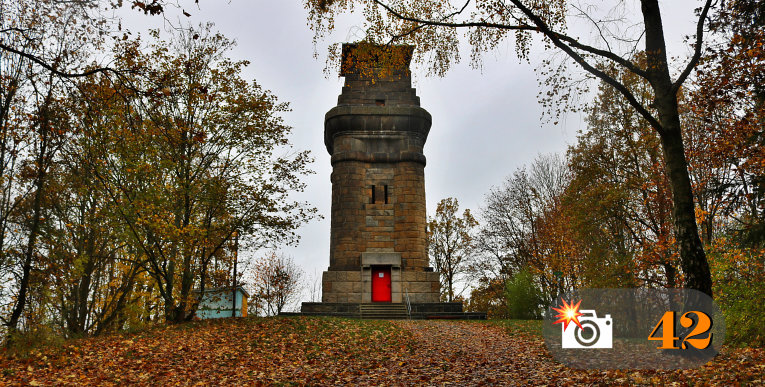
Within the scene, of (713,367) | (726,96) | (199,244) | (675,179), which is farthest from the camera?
(199,244)

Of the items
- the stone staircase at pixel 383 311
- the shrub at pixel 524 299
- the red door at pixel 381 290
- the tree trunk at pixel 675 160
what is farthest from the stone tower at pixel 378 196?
the tree trunk at pixel 675 160

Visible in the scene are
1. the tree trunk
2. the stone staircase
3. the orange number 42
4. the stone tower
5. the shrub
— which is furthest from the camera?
the shrub

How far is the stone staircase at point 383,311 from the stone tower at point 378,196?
800 mm

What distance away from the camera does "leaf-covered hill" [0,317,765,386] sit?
903cm

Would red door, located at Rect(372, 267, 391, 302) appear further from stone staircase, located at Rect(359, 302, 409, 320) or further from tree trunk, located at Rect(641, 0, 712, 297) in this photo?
tree trunk, located at Rect(641, 0, 712, 297)

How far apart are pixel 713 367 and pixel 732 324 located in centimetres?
433

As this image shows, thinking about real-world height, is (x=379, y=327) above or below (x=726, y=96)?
below

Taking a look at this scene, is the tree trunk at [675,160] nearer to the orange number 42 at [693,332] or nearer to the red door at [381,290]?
the orange number 42 at [693,332]

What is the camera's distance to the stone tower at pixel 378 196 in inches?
1020

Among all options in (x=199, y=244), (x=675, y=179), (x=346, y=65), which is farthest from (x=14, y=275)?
(x=675, y=179)

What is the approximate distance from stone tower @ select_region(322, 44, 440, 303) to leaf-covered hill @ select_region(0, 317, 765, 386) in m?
8.08

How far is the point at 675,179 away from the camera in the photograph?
989 cm

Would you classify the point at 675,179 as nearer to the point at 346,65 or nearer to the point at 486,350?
the point at 486,350

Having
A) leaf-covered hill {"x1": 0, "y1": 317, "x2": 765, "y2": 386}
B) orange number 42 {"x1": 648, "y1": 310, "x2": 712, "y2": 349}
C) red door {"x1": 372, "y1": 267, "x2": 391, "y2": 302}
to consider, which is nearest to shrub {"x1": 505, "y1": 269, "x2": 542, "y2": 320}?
red door {"x1": 372, "y1": 267, "x2": 391, "y2": 302}
